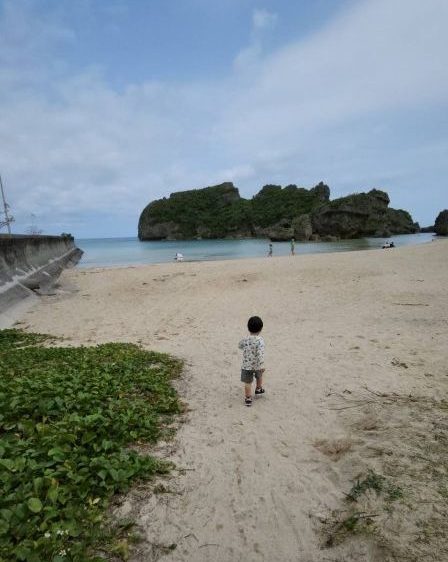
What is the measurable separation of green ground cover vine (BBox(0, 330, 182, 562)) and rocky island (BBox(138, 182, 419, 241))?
8767 cm

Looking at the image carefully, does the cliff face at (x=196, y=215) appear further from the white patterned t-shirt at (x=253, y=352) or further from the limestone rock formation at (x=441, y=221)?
the white patterned t-shirt at (x=253, y=352)

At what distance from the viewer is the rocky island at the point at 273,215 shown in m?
94.9

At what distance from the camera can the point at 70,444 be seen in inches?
179

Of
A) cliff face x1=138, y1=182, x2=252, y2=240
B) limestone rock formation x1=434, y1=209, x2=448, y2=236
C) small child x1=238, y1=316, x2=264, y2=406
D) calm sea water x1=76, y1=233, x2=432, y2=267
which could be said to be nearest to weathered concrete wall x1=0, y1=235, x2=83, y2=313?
small child x1=238, y1=316, x2=264, y2=406

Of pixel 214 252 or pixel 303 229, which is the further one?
pixel 303 229

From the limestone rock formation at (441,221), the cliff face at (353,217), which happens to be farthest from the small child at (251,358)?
the limestone rock formation at (441,221)

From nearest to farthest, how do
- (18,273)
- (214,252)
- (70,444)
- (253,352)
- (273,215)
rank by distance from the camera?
(70,444), (253,352), (18,273), (214,252), (273,215)

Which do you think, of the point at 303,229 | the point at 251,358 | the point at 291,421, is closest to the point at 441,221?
the point at 303,229

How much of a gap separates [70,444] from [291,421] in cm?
327

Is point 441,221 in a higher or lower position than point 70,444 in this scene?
higher

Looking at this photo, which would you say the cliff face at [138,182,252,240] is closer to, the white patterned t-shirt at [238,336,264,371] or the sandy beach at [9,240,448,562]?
the sandy beach at [9,240,448,562]

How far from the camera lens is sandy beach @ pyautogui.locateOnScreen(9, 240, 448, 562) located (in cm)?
361

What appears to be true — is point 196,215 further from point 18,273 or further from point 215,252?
point 18,273

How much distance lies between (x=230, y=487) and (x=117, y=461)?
1.35m
